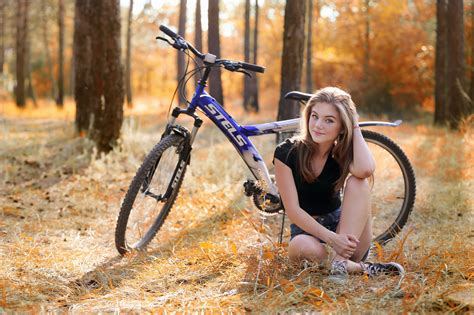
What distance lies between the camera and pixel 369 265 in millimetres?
3176

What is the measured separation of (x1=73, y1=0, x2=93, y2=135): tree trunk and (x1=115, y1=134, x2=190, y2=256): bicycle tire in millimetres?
3249

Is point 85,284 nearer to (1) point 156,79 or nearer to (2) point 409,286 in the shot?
(2) point 409,286

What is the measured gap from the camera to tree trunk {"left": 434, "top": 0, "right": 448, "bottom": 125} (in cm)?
1173

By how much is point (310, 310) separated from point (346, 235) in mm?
574

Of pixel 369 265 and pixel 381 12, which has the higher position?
pixel 381 12

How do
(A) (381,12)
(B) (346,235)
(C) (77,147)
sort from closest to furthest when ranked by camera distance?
(B) (346,235) < (C) (77,147) < (A) (381,12)

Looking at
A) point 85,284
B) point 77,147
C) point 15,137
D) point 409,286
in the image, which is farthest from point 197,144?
point 409,286

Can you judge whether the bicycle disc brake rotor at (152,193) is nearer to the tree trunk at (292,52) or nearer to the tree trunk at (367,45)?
the tree trunk at (292,52)

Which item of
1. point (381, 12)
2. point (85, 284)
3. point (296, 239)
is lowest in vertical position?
point (85, 284)

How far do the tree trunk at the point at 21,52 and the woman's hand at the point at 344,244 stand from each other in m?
15.2

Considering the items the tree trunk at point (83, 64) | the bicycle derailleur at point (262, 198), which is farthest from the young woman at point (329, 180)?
the tree trunk at point (83, 64)

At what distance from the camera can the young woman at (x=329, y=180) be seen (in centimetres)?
316

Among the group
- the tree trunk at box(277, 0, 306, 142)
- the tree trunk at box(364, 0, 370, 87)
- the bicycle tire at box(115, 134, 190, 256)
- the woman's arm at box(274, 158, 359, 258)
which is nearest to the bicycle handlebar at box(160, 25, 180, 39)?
the bicycle tire at box(115, 134, 190, 256)

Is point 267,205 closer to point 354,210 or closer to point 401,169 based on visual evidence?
point 354,210
